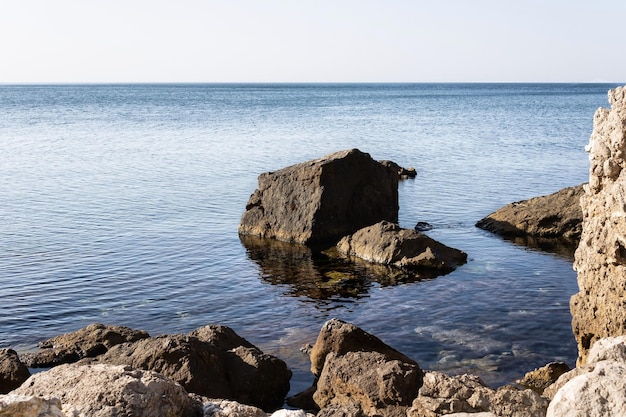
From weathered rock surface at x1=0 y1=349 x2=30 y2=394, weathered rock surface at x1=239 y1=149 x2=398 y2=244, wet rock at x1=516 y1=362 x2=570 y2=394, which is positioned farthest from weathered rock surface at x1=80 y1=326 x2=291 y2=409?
weathered rock surface at x1=239 y1=149 x2=398 y2=244

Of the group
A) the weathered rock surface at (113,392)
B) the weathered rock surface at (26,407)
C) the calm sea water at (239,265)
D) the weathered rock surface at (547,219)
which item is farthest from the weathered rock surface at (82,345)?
the weathered rock surface at (547,219)

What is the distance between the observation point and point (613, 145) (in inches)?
525

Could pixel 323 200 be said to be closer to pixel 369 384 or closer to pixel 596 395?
pixel 369 384

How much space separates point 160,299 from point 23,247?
7931mm

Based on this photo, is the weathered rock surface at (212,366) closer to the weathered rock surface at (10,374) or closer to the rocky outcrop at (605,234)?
the weathered rock surface at (10,374)

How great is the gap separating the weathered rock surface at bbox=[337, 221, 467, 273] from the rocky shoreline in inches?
1.9

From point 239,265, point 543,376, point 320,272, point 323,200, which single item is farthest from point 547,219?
point 543,376

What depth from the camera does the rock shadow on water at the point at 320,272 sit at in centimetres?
2219

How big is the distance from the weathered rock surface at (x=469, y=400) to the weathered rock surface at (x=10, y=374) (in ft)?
22.9

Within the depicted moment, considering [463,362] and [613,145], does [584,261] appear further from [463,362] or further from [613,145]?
[463,362]

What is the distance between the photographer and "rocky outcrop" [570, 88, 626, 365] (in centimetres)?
1315

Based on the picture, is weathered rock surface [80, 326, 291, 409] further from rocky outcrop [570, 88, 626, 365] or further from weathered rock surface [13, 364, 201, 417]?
rocky outcrop [570, 88, 626, 365]

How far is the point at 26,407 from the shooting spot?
20.0 feet

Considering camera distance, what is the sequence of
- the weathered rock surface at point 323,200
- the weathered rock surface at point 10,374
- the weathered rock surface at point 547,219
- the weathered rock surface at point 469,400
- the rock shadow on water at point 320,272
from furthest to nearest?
the weathered rock surface at point 547,219
the weathered rock surface at point 323,200
the rock shadow on water at point 320,272
the weathered rock surface at point 10,374
the weathered rock surface at point 469,400
